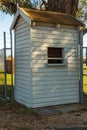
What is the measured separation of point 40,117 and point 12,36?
147 inches

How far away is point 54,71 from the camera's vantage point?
850 centimetres

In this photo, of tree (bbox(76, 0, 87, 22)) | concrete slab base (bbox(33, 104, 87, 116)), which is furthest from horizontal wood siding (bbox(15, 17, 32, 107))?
tree (bbox(76, 0, 87, 22))

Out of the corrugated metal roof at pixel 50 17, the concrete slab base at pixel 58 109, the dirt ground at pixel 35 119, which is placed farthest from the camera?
the corrugated metal roof at pixel 50 17

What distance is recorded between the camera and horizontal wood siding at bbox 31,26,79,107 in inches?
320

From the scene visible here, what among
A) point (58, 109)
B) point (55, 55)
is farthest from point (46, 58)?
point (58, 109)

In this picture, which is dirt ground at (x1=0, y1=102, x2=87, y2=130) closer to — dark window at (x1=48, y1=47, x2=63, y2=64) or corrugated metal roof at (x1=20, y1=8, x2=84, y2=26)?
dark window at (x1=48, y1=47, x2=63, y2=64)

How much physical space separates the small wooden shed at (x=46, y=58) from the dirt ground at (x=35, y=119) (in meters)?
0.67

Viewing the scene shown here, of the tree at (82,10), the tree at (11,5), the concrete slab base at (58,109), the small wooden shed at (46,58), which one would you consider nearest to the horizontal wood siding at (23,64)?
the small wooden shed at (46,58)

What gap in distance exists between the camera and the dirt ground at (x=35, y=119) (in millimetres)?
6262

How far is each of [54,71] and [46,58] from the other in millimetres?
557

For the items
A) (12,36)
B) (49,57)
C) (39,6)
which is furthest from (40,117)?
(39,6)

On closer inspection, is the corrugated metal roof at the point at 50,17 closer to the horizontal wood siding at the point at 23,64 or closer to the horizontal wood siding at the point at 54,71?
the horizontal wood siding at the point at 54,71

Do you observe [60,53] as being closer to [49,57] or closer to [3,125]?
[49,57]

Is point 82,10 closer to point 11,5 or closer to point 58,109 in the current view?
A: point 11,5
